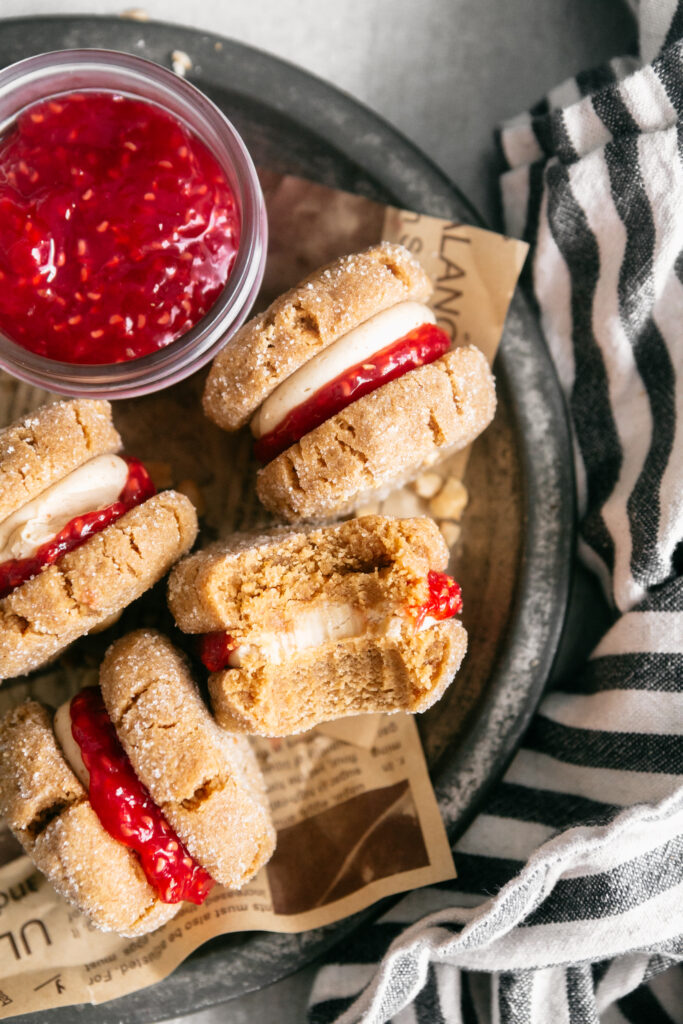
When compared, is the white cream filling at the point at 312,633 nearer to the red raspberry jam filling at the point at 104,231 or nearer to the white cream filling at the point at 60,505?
the white cream filling at the point at 60,505

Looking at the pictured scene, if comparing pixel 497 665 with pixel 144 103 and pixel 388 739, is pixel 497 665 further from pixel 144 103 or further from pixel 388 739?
pixel 144 103

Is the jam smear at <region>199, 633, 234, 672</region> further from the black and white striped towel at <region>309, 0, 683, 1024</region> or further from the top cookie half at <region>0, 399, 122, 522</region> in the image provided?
the black and white striped towel at <region>309, 0, 683, 1024</region>

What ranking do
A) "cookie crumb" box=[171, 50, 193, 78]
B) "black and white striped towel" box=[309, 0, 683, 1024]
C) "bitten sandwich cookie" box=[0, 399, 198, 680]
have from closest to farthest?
"bitten sandwich cookie" box=[0, 399, 198, 680], "black and white striped towel" box=[309, 0, 683, 1024], "cookie crumb" box=[171, 50, 193, 78]

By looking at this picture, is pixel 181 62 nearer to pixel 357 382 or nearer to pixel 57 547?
pixel 357 382

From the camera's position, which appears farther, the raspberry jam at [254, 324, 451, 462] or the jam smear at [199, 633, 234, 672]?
the raspberry jam at [254, 324, 451, 462]

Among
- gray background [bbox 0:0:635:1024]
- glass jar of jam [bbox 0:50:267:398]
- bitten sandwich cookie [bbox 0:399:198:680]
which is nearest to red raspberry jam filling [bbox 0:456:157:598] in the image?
bitten sandwich cookie [bbox 0:399:198:680]

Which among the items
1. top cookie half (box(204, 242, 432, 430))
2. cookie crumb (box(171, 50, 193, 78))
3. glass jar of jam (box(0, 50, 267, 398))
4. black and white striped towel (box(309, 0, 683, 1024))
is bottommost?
black and white striped towel (box(309, 0, 683, 1024))

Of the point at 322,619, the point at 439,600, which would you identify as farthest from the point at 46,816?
the point at 439,600
